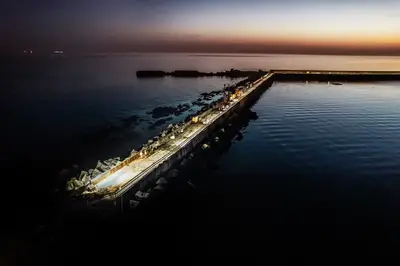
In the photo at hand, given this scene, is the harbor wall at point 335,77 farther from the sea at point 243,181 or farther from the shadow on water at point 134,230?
the shadow on water at point 134,230

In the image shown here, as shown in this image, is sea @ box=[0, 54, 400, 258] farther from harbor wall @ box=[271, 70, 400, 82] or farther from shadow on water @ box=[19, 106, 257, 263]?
harbor wall @ box=[271, 70, 400, 82]

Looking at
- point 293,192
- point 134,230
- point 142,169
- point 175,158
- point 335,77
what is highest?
point 335,77

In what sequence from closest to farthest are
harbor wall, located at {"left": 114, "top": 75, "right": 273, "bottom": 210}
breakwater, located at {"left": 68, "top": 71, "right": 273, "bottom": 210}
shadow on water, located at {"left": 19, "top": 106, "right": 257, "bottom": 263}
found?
1. shadow on water, located at {"left": 19, "top": 106, "right": 257, "bottom": 263}
2. breakwater, located at {"left": 68, "top": 71, "right": 273, "bottom": 210}
3. harbor wall, located at {"left": 114, "top": 75, "right": 273, "bottom": 210}

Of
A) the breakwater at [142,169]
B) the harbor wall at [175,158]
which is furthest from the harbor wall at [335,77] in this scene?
the breakwater at [142,169]

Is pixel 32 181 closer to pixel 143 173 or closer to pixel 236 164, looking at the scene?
pixel 143 173

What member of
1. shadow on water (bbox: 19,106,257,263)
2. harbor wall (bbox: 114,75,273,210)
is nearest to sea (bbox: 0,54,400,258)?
shadow on water (bbox: 19,106,257,263)

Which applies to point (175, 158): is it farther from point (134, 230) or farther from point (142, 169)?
point (134, 230)

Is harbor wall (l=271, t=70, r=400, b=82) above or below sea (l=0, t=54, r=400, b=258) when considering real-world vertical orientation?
above

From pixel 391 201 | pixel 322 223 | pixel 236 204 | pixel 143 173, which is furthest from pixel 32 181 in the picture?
pixel 391 201

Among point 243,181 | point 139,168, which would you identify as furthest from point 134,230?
point 243,181

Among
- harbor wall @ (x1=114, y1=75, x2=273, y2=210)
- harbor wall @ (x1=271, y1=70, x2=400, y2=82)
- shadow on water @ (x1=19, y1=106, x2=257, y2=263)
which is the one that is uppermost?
harbor wall @ (x1=271, y1=70, x2=400, y2=82)

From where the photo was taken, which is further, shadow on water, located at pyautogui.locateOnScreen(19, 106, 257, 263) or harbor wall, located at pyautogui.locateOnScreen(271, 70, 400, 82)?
harbor wall, located at pyautogui.locateOnScreen(271, 70, 400, 82)
